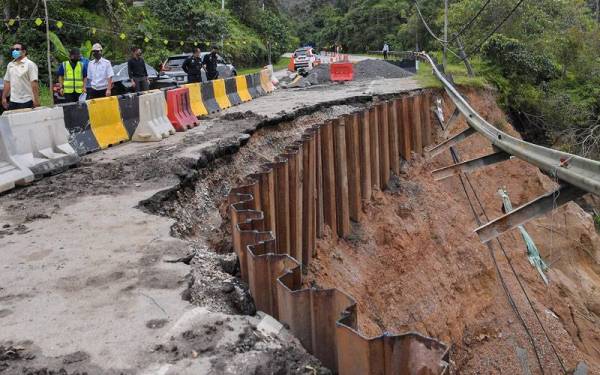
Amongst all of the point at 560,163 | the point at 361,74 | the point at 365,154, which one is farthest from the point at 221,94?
the point at 560,163

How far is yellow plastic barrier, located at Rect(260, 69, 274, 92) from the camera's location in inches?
782

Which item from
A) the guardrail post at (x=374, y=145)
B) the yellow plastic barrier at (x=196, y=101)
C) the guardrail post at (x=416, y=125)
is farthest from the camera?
the yellow plastic barrier at (x=196, y=101)

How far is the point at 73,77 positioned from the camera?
34.0 feet

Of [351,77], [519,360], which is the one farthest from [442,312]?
[351,77]

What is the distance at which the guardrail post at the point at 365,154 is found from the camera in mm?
10102

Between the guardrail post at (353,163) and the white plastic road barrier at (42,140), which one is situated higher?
the white plastic road barrier at (42,140)

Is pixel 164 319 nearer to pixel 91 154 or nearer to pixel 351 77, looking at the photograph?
pixel 91 154

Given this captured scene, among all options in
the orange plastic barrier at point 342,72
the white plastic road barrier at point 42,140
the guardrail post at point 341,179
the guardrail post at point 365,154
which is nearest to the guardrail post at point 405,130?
the guardrail post at point 365,154

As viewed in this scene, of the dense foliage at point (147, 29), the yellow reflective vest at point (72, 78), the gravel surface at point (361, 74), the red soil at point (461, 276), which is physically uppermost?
the dense foliage at point (147, 29)

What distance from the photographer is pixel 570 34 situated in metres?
22.4

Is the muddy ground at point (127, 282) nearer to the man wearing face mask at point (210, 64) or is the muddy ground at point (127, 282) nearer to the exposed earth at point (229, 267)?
the exposed earth at point (229, 267)

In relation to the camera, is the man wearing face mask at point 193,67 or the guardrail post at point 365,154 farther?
the man wearing face mask at point 193,67

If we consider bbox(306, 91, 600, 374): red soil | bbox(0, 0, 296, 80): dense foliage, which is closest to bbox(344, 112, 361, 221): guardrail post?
bbox(306, 91, 600, 374): red soil

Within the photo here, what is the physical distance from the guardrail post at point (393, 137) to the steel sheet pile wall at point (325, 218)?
0.02 m
